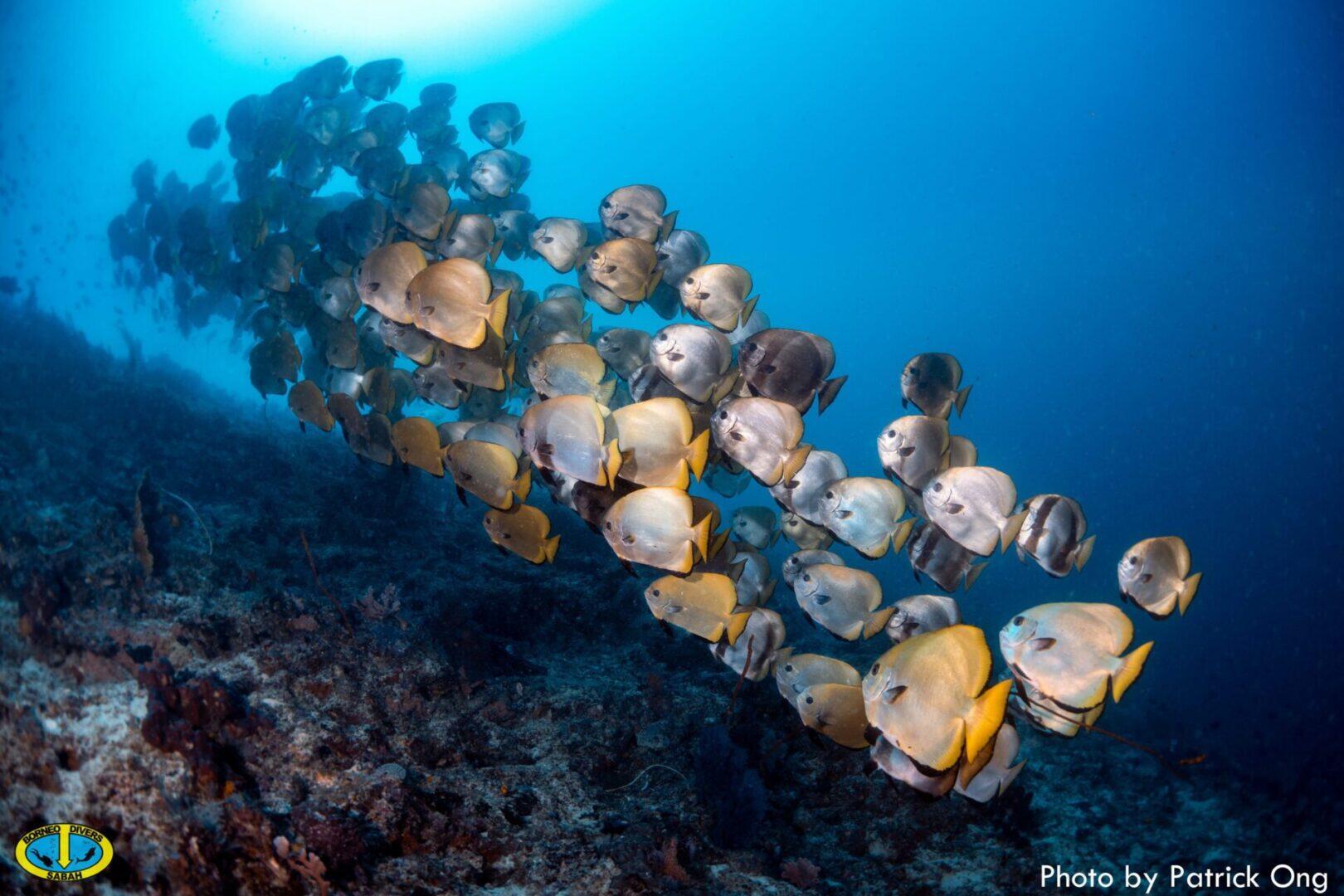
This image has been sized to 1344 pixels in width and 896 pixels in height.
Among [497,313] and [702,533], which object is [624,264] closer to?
[497,313]

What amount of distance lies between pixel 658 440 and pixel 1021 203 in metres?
100

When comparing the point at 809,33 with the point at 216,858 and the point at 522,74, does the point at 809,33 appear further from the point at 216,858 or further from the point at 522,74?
the point at 216,858

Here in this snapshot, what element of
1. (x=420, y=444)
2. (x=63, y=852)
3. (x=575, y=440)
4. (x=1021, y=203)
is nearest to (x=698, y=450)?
(x=575, y=440)

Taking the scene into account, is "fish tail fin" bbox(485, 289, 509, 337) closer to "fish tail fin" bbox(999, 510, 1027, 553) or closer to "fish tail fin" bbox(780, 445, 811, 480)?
"fish tail fin" bbox(780, 445, 811, 480)

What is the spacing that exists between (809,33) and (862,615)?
99468 mm

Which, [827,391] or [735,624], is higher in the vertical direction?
[827,391]

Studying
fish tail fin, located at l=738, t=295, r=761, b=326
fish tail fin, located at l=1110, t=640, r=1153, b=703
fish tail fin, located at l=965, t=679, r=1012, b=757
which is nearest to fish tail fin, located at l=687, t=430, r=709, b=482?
fish tail fin, located at l=965, t=679, r=1012, b=757

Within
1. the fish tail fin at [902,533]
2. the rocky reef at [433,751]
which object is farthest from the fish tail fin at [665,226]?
the rocky reef at [433,751]

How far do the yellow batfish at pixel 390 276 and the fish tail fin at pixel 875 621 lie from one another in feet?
12.4

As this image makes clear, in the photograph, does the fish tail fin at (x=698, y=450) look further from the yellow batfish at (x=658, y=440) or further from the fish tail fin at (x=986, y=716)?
the fish tail fin at (x=986, y=716)

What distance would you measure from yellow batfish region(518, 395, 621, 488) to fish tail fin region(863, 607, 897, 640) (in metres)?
2.08

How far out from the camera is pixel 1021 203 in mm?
83750

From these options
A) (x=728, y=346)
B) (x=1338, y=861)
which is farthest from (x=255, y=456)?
(x=1338, y=861)

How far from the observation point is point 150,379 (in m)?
15.1
